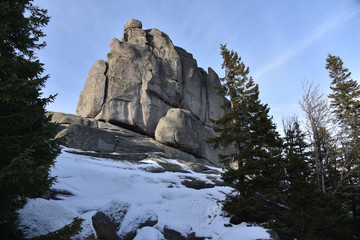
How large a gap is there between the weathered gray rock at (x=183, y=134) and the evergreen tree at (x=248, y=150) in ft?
51.1

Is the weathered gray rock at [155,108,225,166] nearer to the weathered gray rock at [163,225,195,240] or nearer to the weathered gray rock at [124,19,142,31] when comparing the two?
the weathered gray rock at [163,225,195,240]

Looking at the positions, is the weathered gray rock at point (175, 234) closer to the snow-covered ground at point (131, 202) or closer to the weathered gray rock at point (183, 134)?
the snow-covered ground at point (131, 202)

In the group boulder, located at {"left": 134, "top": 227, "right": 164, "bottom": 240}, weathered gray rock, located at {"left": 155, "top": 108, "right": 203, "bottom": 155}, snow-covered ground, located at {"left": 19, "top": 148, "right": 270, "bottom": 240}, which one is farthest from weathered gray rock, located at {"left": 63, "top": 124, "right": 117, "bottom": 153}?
boulder, located at {"left": 134, "top": 227, "right": 164, "bottom": 240}

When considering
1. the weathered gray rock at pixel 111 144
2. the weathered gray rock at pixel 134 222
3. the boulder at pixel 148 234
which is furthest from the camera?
the weathered gray rock at pixel 111 144

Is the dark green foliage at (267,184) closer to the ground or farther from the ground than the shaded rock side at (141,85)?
closer to the ground

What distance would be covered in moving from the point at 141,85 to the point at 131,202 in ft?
86.3

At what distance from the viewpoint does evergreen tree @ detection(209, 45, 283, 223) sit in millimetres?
11227

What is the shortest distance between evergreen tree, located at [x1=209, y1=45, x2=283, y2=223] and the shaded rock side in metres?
20.5

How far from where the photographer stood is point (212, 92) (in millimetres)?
46219

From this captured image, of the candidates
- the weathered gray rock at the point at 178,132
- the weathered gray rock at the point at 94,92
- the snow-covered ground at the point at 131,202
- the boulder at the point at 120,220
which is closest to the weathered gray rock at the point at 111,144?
the weathered gray rock at the point at 178,132

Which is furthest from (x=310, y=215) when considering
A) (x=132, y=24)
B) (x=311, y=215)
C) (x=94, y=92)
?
(x=132, y=24)

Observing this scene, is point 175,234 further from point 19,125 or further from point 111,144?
point 111,144

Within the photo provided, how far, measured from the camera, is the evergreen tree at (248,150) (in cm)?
1123

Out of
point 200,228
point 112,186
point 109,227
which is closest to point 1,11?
point 109,227
